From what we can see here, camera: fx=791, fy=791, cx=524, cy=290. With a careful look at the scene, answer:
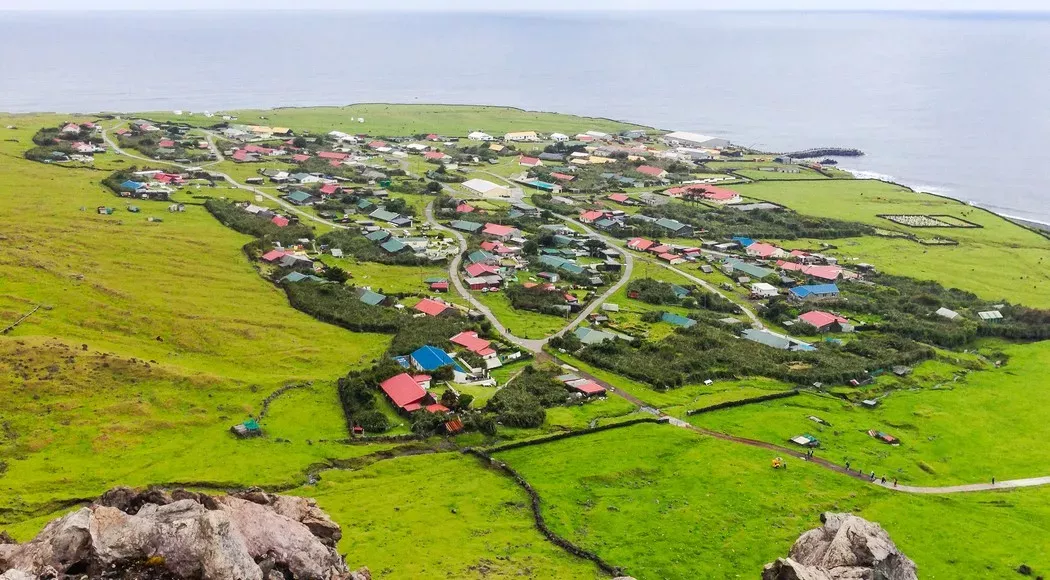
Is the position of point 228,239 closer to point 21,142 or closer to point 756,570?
point 21,142

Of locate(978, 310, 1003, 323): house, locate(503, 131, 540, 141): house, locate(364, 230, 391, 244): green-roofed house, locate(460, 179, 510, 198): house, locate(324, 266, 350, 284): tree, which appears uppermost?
locate(503, 131, 540, 141): house

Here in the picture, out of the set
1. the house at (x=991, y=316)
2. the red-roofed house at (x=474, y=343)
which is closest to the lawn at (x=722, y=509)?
the red-roofed house at (x=474, y=343)

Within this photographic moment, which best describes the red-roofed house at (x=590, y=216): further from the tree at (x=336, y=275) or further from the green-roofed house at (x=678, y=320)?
the tree at (x=336, y=275)

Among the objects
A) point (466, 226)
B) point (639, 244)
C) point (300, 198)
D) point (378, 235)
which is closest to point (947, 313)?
point (639, 244)

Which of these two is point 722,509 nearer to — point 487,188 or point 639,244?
point 639,244

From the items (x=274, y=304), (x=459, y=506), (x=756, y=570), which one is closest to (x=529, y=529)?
(x=459, y=506)

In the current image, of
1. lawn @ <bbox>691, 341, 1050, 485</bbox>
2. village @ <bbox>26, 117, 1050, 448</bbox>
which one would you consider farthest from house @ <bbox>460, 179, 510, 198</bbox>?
lawn @ <bbox>691, 341, 1050, 485</bbox>

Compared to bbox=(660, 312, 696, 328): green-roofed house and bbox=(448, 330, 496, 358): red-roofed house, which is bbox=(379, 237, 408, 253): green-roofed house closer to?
bbox=(448, 330, 496, 358): red-roofed house
